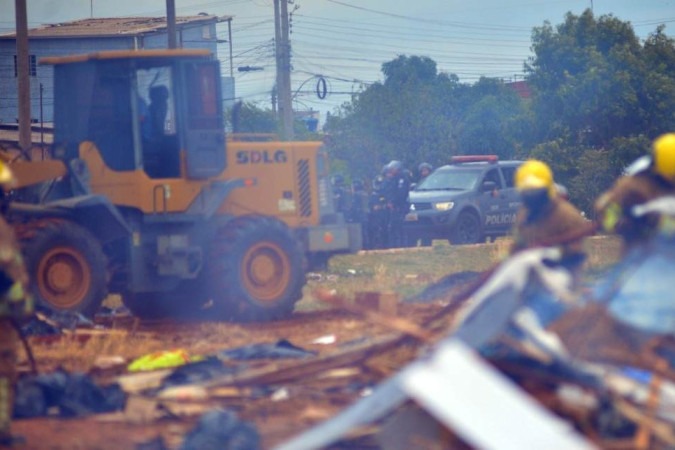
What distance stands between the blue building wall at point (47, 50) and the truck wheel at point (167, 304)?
138ft

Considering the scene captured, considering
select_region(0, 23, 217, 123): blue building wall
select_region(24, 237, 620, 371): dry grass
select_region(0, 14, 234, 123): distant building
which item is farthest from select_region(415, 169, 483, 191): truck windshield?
select_region(0, 23, 217, 123): blue building wall

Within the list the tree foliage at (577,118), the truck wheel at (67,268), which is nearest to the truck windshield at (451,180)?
the tree foliage at (577,118)

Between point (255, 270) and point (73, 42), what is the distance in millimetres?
47218

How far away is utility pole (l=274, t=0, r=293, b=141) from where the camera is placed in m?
32.9

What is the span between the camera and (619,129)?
4091 cm

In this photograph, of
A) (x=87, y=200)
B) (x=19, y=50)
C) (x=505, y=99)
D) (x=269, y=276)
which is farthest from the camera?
(x=505, y=99)

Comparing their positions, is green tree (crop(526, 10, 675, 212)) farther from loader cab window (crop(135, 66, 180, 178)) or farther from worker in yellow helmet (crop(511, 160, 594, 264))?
worker in yellow helmet (crop(511, 160, 594, 264))

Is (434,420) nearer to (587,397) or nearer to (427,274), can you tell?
(587,397)

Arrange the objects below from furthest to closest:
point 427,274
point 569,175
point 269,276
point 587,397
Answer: point 569,175
point 427,274
point 269,276
point 587,397

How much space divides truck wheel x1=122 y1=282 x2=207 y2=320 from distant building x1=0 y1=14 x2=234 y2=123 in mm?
40716

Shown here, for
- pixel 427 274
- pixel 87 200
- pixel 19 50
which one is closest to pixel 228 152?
pixel 87 200

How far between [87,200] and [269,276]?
253 centimetres

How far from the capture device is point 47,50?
62000 mm

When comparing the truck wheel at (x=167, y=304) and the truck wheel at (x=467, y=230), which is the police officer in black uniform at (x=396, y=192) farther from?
the truck wheel at (x=167, y=304)
